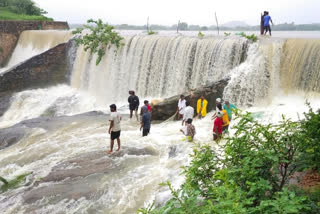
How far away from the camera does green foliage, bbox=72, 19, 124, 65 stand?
1697 cm

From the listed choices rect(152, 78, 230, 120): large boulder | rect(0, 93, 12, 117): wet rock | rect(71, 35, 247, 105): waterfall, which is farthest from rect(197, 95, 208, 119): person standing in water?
rect(0, 93, 12, 117): wet rock

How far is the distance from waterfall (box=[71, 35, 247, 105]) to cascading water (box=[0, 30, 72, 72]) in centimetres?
436

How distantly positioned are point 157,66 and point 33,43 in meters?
12.9

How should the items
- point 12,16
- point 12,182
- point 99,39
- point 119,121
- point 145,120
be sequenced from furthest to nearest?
point 12,16 < point 99,39 < point 145,120 < point 119,121 < point 12,182

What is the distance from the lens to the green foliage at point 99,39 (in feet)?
55.7

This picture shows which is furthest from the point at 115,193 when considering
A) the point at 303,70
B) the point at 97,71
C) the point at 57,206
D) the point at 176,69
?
the point at 97,71

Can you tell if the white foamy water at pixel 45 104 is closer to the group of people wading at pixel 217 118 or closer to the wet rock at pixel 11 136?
the wet rock at pixel 11 136

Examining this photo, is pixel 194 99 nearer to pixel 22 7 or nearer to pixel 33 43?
pixel 33 43

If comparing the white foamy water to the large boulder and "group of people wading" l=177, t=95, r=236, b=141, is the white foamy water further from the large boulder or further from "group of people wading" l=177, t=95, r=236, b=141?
"group of people wading" l=177, t=95, r=236, b=141

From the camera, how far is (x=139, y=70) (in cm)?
1574

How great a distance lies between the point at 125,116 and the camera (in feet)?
41.1

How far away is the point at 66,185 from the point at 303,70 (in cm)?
851

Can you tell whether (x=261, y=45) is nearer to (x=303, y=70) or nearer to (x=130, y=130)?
(x=303, y=70)

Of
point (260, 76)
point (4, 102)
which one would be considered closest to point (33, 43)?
point (4, 102)
